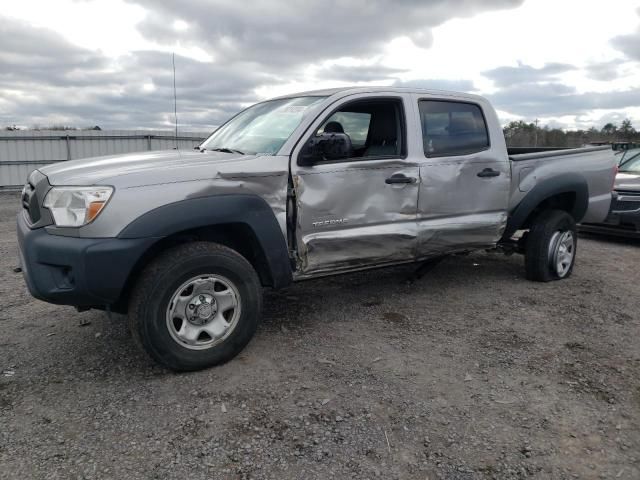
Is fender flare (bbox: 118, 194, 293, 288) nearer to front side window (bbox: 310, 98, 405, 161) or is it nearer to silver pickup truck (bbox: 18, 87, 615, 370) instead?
silver pickup truck (bbox: 18, 87, 615, 370)

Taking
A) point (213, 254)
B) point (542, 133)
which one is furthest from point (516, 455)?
point (542, 133)

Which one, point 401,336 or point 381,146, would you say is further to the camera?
point 381,146

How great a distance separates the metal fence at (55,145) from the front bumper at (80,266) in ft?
43.4

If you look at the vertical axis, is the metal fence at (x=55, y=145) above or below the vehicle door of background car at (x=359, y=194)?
above

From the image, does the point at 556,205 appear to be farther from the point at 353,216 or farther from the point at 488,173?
the point at 353,216

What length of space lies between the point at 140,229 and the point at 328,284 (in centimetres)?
268

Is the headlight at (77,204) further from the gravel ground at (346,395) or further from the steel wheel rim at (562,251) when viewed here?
the steel wheel rim at (562,251)

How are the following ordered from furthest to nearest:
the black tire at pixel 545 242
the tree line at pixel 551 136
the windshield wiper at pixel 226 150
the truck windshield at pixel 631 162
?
the tree line at pixel 551 136 → the truck windshield at pixel 631 162 → the black tire at pixel 545 242 → the windshield wiper at pixel 226 150

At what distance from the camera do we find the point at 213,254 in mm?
3338

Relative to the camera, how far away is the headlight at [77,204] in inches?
121

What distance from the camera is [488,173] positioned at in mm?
4789

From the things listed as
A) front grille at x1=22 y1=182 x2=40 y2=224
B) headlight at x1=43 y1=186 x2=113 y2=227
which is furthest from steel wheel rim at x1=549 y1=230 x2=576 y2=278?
front grille at x1=22 y1=182 x2=40 y2=224

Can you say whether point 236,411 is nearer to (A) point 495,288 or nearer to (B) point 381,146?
(B) point 381,146

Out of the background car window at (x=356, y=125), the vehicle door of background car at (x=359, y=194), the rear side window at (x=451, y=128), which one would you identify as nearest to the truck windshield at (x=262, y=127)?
the vehicle door of background car at (x=359, y=194)
